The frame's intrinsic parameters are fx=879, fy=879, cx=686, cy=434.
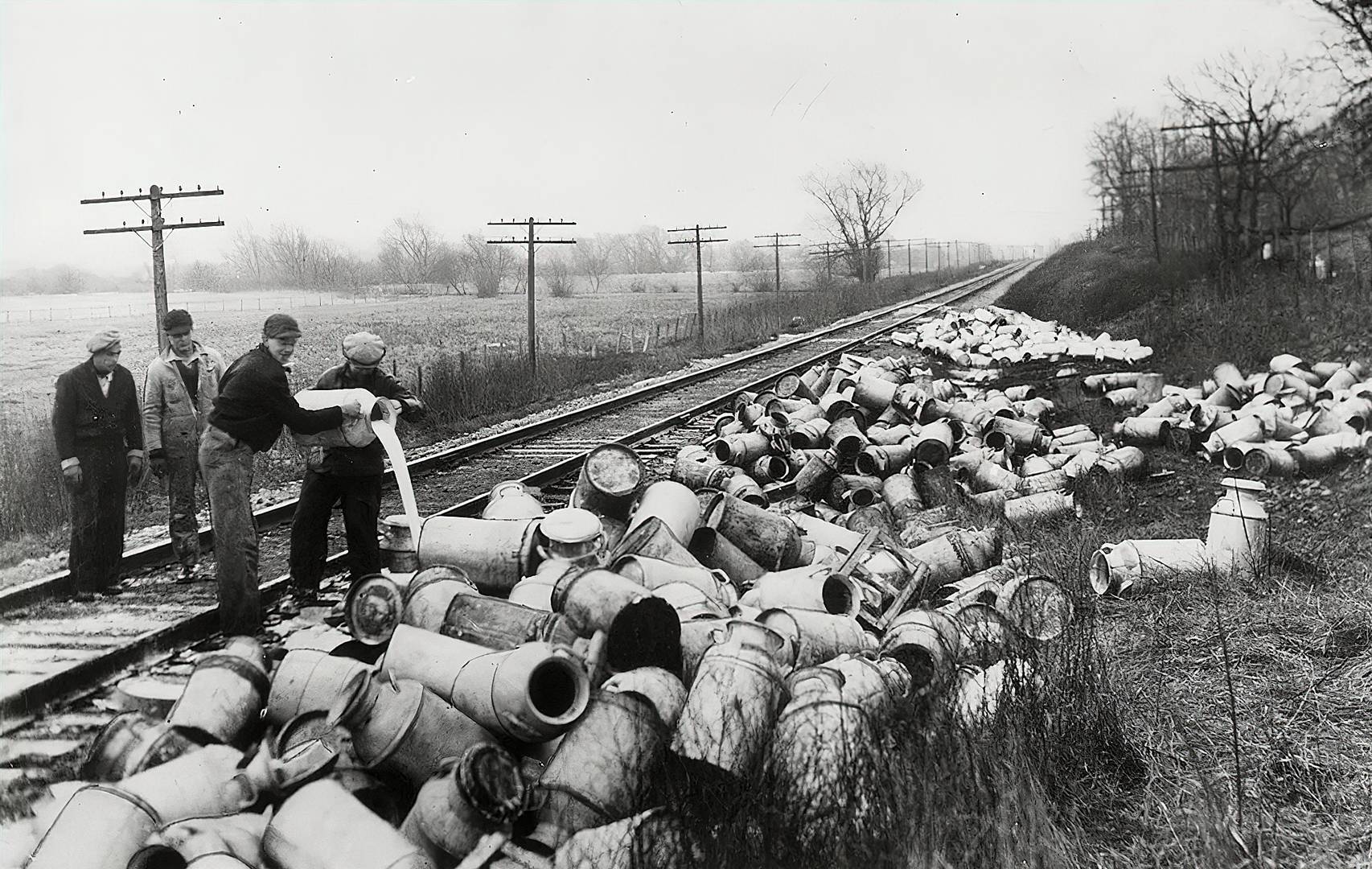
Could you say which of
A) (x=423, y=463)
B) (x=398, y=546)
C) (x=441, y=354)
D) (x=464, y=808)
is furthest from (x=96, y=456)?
(x=441, y=354)

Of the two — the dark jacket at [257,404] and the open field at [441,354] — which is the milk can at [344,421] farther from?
the open field at [441,354]

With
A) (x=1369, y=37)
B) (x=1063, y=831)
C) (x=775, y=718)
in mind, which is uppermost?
(x=1369, y=37)

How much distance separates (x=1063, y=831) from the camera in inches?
114

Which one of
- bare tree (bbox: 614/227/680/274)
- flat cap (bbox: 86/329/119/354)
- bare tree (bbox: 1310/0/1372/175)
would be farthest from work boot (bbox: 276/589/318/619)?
bare tree (bbox: 614/227/680/274)

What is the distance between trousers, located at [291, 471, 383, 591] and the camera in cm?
565

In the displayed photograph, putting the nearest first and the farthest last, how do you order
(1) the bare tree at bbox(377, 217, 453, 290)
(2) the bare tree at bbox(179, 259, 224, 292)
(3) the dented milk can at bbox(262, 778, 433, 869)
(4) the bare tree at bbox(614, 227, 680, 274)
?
(3) the dented milk can at bbox(262, 778, 433, 869) < (2) the bare tree at bbox(179, 259, 224, 292) < (1) the bare tree at bbox(377, 217, 453, 290) < (4) the bare tree at bbox(614, 227, 680, 274)

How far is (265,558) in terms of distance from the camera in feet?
22.4

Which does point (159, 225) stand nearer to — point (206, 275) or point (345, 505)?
point (345, 505)

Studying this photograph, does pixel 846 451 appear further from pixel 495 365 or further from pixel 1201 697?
pixel 495 365

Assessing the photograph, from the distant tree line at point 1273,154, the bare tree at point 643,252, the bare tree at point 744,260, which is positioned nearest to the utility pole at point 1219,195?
the distant tree line at point 1273,154

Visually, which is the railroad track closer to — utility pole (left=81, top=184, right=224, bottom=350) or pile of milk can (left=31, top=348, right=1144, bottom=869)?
pile of milk can (left=31, top=348, right=1144, bottom=869)

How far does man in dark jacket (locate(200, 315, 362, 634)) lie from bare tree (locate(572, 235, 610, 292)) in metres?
69.8

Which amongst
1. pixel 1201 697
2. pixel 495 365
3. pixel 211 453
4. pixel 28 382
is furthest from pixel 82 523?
pixel 28 382

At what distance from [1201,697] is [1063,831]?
53.9 inches
